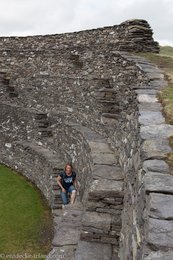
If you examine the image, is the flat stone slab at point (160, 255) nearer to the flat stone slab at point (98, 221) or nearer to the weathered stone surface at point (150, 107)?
the flat stone slab at point (98, 221)

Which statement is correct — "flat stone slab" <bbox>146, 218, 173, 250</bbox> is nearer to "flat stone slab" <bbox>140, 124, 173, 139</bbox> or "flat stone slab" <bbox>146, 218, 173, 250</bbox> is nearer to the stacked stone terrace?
the stacked stone terrace

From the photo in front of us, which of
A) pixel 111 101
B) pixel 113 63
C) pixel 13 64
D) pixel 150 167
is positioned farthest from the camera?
pixel 13 64

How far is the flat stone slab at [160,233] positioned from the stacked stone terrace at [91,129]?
0.8 inches

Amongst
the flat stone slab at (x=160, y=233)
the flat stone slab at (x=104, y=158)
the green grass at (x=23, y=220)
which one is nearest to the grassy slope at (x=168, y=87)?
the flat stone slab at (x=160, y=233)

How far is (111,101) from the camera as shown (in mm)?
13055

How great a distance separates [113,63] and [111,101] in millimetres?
2339

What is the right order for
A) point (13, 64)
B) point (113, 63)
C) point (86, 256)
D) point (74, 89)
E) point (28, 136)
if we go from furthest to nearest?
1. point (13, 64)
2. point (28, 136)
3. point (74, 89)
4. point (113, 63)
5. point (86, 256)

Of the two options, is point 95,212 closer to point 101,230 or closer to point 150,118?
point 101,230

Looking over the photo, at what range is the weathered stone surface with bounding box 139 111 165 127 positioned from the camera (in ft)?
24.8

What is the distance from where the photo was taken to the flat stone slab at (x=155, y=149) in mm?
5961

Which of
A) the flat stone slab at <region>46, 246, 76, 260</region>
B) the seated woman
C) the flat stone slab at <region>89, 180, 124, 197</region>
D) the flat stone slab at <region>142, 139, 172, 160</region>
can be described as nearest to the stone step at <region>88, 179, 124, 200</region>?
the flat stone slab at <region>89, 180, 124, 197</region>

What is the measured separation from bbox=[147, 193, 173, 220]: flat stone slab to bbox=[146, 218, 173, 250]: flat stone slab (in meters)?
0.09

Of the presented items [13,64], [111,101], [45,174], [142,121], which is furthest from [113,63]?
[13,64]

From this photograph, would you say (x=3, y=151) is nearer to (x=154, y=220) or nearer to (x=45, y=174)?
(x=45, y=174)
